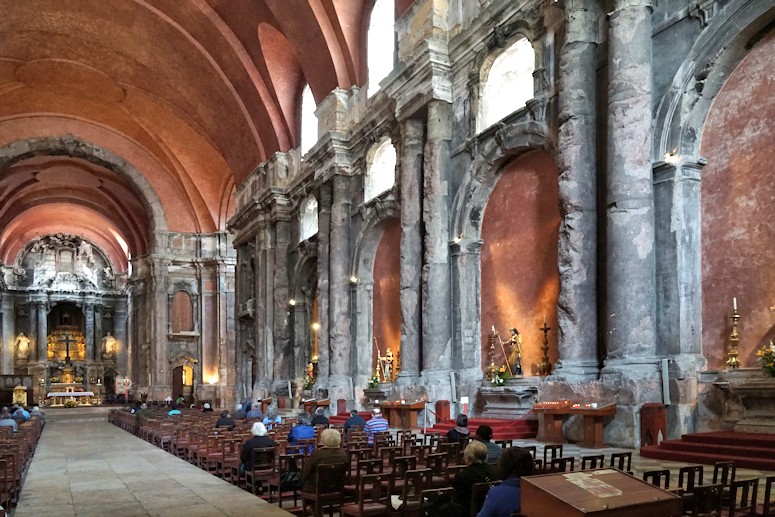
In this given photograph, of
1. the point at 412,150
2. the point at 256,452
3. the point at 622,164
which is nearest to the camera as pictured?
the point at 256,452

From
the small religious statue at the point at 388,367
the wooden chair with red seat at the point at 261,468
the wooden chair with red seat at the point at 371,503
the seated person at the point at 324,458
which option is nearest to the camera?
the wooden chair with red seat at the point at 371,503

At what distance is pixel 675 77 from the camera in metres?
12.1

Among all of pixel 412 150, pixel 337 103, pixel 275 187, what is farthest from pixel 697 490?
pixel 275 187

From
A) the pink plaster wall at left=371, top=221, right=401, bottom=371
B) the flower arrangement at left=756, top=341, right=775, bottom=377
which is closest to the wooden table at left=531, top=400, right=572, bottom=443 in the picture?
the flower arrangement at left=756, top=341, right=775, bottom=377

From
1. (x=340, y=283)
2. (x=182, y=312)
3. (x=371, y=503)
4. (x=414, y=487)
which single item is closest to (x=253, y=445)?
(x=371, y=503)

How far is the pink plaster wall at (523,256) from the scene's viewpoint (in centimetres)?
1641

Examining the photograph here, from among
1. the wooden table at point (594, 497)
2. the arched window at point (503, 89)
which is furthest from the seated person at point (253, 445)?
the arched window at point (503, 89)

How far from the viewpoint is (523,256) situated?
17.2m

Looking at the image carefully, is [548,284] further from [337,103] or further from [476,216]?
[337,103]

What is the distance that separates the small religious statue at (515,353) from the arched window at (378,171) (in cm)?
787

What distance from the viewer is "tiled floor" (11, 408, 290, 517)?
27.5 feet

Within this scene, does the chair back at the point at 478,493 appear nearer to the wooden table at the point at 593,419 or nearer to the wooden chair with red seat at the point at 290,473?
the wooden chair with red seat at the point at 290,473

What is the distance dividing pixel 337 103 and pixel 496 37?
8778 mm

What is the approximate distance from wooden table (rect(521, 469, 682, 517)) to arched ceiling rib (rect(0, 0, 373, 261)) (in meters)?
21.1
